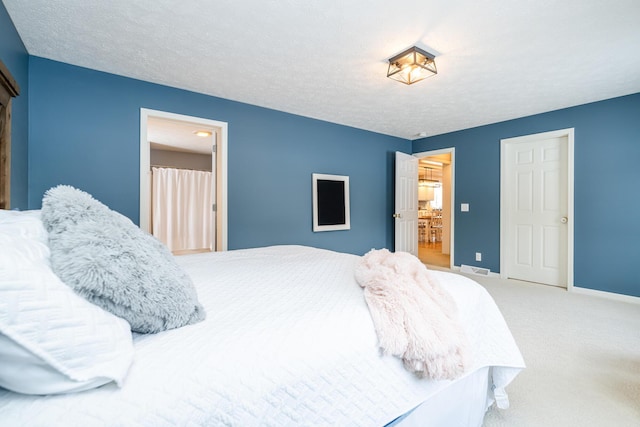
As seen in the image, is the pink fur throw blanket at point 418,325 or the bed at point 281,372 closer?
the bed at point 281,372

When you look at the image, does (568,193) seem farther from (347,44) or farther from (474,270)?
(347,44)

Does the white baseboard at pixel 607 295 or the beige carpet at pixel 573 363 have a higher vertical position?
the white baseboard at pixel 607 295

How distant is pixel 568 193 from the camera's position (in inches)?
150

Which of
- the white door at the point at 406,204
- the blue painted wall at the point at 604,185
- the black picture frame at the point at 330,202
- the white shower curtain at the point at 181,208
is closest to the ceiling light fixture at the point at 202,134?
the white shower curtain at the point at 181,208

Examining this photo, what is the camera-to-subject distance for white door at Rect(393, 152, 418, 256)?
197 inches

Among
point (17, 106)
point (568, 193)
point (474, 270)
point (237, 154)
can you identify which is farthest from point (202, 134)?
point (568, 193)

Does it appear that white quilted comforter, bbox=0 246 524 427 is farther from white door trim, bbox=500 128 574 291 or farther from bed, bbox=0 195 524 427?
white door trim, bbox=500 128 574 291

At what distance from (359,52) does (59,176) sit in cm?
285

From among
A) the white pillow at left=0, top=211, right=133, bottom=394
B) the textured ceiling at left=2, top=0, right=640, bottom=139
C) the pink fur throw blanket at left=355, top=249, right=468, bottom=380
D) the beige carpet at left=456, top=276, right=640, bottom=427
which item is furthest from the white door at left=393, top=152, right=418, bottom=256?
the white pillow at left=0, top=211, right=133, bottom=394

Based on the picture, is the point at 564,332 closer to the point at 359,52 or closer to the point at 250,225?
the point at 359,52

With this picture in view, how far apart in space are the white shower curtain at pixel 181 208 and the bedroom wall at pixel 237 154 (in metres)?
2.34

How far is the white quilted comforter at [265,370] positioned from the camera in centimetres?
63

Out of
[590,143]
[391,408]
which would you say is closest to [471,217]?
[590,143]

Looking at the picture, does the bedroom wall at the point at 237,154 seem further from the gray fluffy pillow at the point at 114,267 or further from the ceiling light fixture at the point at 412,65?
the gray fluffy pillow at the point at 114,267
